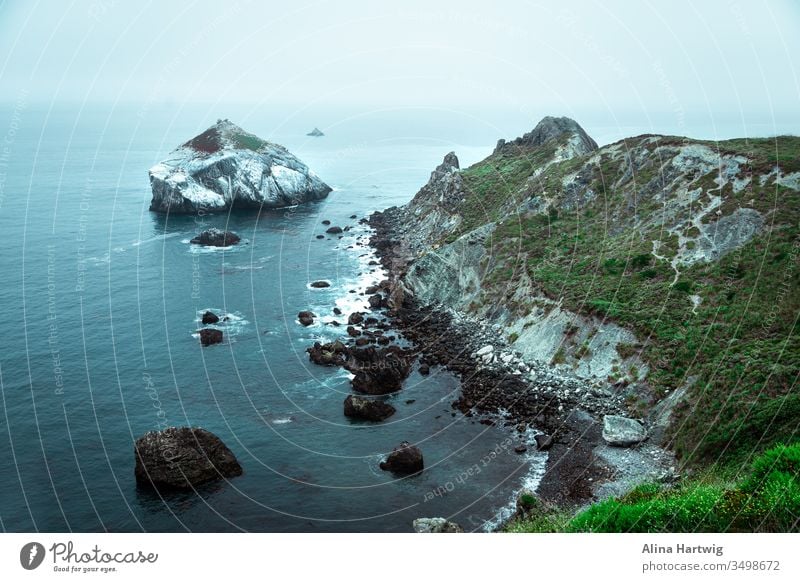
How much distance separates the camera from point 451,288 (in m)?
77.1

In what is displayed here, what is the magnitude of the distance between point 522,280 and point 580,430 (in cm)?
2521

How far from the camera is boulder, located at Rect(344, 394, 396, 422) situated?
51.1 meters

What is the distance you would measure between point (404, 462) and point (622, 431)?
1696 centimetres

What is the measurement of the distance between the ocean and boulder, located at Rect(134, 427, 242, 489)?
3.29 feet

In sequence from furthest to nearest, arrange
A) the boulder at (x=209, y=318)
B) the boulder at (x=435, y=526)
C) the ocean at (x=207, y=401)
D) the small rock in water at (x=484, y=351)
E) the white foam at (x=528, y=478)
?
the boulder at (x=209, y=318)
the small rock in water at (x=484, y=351)
the ocean at (x=207, y=401)
the white foam at (x=528, y=478)
the boulder at (x=435, y=526)

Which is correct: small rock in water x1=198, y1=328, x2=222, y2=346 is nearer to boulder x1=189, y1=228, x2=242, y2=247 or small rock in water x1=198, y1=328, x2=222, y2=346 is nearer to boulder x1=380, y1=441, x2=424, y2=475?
boulder x1=380, y1=441, x2=424, y2=475

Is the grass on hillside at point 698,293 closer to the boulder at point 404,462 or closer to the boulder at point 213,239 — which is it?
the boulder at point 404,462

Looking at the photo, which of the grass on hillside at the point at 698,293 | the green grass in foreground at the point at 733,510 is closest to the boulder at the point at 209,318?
the grass on hillside at the point at 698,293

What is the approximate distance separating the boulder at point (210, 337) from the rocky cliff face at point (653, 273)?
26.5 m

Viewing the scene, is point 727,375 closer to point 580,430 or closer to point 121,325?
point 580,430

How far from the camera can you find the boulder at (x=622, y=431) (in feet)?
147

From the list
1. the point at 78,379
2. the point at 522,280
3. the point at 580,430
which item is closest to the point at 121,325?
the point at 78,379

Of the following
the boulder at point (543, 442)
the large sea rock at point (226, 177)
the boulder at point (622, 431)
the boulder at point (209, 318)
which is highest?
the large sea rock at point (226, 177)
